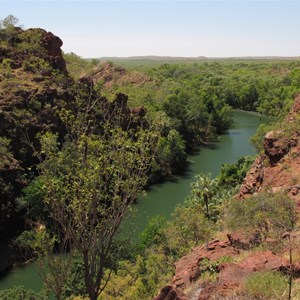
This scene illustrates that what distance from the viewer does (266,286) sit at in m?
8.84

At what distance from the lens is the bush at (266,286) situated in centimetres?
860

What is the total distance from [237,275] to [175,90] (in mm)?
74841

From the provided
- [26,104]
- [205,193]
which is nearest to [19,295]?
[205,193]

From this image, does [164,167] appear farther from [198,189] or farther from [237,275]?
[237,275]

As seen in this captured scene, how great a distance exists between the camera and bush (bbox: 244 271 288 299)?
28.2ft

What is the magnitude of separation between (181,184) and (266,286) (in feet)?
144

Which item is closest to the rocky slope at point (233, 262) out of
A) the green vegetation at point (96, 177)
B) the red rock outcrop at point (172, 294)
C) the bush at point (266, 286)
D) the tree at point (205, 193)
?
the red rock outcrop at point (172, 294)

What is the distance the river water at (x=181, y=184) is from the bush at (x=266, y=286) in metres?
14.5

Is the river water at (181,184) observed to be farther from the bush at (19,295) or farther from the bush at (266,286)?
the bush at (266,286)

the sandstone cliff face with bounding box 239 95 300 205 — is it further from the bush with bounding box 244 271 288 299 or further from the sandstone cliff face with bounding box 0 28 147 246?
the bush with bounding box 244 271 288 299

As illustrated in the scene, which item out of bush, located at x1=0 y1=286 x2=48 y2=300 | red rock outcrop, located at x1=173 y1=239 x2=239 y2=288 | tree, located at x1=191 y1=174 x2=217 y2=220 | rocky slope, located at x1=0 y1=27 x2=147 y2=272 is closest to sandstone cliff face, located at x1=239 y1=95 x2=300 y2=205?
tree, located at x1=191 y1=174 x2=217 y2=220

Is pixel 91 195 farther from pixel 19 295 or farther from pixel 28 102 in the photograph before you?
pixel 28 102

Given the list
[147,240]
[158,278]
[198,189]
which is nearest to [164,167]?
[198,189]

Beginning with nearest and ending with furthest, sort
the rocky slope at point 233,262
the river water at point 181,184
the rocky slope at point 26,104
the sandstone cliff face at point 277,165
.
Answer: the rocky slope at point 233,262
the sandstone cliff face at point 277,165
the river water at point 181,184
the rocky slope at point 26,104
